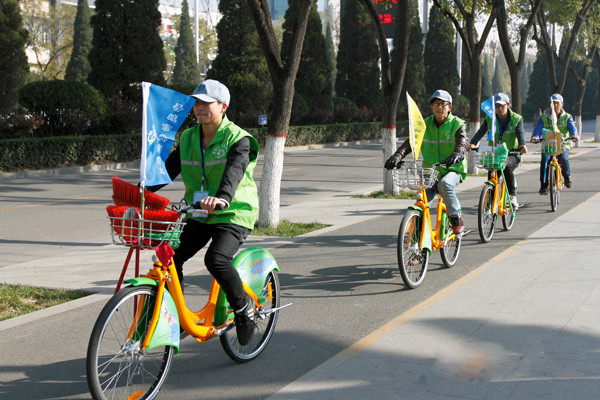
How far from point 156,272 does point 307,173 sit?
16.4 meters

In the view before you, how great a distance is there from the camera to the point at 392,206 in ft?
43.0

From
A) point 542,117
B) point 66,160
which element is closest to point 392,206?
point 542,117

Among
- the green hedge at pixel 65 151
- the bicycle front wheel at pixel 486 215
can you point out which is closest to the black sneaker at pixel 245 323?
the bicycle front wheel at pixel 486 215

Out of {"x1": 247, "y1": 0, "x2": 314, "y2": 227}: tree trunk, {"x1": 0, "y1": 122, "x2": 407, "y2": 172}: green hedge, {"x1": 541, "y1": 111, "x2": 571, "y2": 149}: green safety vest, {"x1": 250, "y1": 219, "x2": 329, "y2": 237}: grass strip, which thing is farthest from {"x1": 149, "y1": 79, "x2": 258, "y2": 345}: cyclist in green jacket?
{"x1": 0, "y1": 122, "x2": 407, "y2": 172}: green hedge

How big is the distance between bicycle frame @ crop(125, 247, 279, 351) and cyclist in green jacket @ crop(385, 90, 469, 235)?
2985 mm

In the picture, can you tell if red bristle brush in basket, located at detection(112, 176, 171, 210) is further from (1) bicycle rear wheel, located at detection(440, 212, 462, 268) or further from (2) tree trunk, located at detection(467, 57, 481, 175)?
(2) tree trunk, located at detection(467, 57, 481, 175)

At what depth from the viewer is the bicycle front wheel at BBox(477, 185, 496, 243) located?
910cm

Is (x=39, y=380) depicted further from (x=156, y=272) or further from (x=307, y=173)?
(x=307, y=173)

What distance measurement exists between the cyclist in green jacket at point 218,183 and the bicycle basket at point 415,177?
2.49 meters

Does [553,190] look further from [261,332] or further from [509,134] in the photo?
[261,332]

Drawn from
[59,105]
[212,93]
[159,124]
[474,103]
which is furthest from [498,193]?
[59,105]

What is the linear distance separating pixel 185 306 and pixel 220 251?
38 cm

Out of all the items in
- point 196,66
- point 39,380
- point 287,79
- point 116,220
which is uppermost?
point 196,66

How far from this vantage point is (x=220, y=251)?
442 cm
